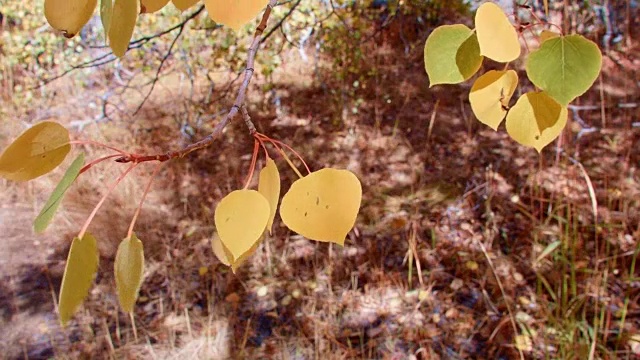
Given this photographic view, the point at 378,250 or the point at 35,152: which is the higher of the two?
the point at 35,152

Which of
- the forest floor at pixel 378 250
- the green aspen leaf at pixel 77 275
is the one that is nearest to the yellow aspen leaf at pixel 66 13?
the green aspen leaf at pixel 77 275

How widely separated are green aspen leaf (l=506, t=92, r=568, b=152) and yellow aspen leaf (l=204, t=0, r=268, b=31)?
0.20m

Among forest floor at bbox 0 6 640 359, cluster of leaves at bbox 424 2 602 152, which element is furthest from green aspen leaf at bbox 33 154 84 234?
forest floor at bbox 0 6 640 359

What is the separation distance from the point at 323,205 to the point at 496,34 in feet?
0.50

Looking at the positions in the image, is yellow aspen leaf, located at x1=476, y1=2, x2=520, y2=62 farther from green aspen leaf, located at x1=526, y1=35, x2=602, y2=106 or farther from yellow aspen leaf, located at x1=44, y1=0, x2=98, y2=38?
yellow aspen leaf, located at x1=44, y1=0, x2=98, y2=38

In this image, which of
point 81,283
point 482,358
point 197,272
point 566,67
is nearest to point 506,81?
point 566,67

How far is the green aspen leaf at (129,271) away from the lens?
28cm

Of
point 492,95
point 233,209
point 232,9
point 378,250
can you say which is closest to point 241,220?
point 233,209

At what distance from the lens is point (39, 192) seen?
215 cm

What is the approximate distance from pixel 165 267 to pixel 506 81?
1602mm

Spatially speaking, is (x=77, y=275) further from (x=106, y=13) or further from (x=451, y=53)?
(x=451, y=53)

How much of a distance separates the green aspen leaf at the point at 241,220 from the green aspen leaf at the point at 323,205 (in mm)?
12

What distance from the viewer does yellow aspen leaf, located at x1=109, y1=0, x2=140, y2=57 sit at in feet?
0.92

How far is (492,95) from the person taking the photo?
0.38 m
